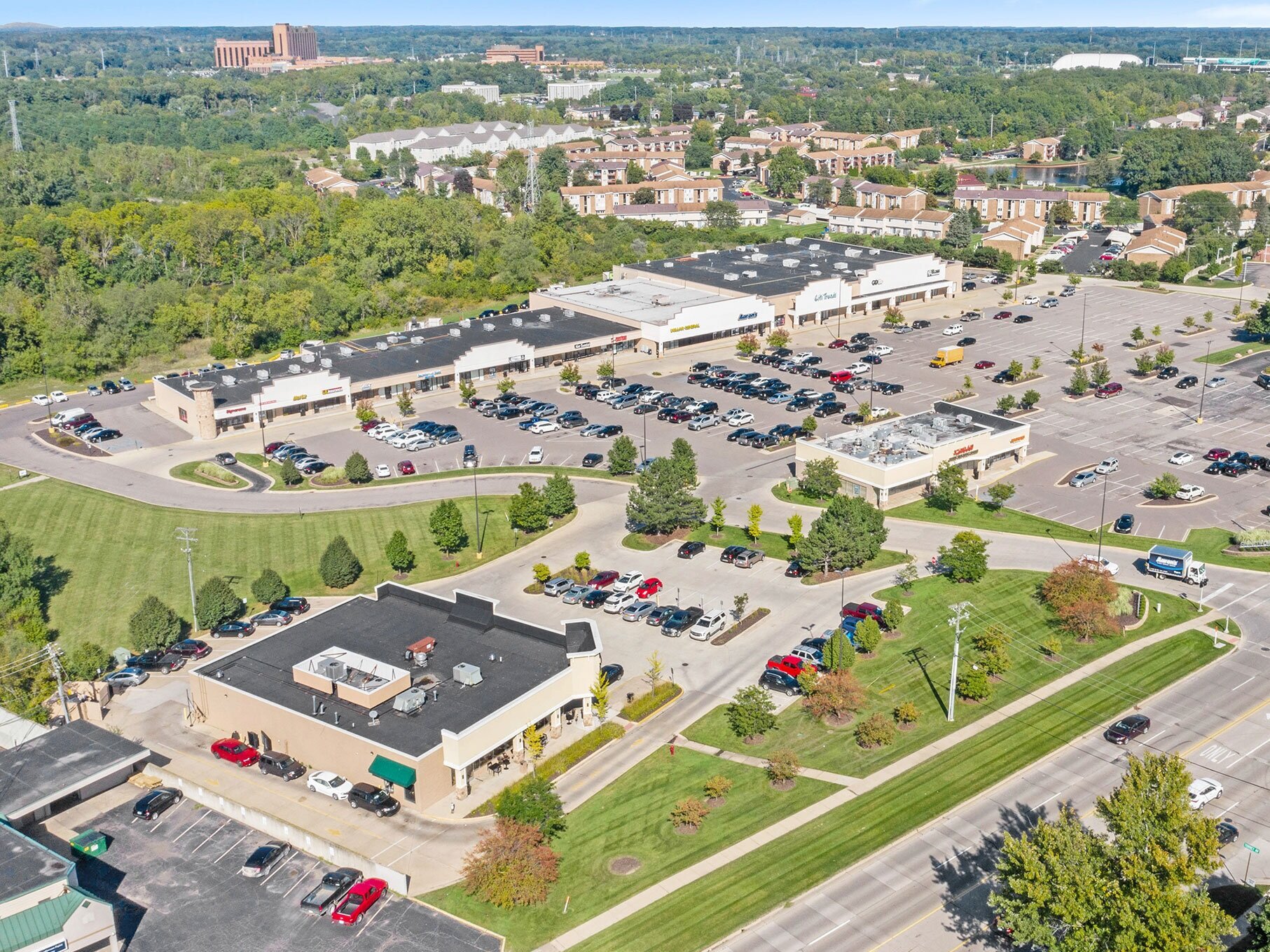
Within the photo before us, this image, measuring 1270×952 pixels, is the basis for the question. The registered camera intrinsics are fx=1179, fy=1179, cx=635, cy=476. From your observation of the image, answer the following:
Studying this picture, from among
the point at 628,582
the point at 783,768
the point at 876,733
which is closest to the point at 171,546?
the point at 628,582

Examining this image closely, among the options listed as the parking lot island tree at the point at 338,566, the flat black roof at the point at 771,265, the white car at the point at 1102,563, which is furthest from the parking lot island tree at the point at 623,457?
the flat black roof at the point at 771,265

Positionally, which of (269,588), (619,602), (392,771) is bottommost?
(392,771)

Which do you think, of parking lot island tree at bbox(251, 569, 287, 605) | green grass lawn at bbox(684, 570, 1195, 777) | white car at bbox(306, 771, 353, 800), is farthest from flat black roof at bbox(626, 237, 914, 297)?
white car at bbox(306, 771, 353, 800)

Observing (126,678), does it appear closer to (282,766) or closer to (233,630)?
(233,630)

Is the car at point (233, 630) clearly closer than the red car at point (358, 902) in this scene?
No

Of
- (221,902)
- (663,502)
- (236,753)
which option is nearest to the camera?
(221,902)

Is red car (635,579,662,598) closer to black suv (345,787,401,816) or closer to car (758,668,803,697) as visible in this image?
car (758,668,803,697)

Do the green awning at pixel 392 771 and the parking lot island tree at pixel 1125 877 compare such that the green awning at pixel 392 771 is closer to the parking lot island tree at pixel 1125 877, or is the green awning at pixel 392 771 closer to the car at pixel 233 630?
the car at pixel 233 630
